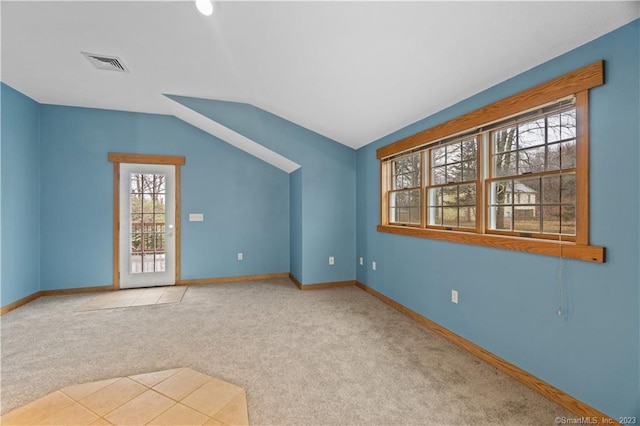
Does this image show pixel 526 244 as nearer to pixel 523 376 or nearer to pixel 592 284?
pixel 592 284

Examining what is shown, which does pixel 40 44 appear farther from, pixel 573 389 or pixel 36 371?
pixel 573 389

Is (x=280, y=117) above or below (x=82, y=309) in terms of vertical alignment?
above

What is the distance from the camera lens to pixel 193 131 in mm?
5059

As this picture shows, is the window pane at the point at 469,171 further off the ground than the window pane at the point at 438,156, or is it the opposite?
the window pane at the point at 438,156

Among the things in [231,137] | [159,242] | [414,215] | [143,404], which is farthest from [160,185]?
[414,215]

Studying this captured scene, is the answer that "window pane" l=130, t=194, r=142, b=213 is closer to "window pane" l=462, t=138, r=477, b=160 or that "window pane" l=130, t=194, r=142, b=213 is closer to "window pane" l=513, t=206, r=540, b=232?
"window pane" l=462, t=138, r=477, b=160

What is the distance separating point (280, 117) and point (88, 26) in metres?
2.44

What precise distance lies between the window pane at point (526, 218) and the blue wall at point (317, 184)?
2.77 metres

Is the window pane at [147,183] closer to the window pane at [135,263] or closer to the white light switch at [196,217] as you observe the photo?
the white light switch at [196,217]

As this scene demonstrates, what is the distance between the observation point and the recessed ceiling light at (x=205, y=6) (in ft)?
7.16

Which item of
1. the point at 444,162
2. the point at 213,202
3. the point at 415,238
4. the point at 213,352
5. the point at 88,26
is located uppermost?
the point at 88,26

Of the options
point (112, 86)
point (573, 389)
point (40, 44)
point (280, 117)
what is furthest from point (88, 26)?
point (573, 389)

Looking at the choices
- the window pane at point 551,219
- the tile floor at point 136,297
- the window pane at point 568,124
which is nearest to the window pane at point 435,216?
the window pane at point 551,219

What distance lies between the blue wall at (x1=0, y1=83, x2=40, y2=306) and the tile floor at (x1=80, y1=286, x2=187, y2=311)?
884 mm
